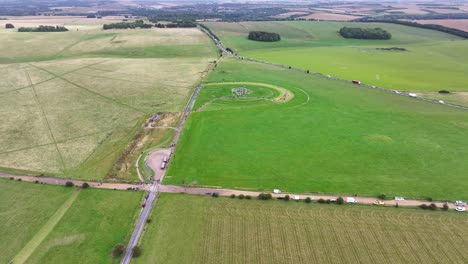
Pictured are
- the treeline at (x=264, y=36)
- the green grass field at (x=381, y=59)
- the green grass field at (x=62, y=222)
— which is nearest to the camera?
the green grass field at (x=62, y=222)

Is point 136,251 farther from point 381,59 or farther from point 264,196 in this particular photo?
point 381,59

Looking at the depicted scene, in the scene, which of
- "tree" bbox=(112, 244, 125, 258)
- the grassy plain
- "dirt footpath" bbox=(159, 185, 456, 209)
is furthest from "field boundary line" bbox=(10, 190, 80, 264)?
the grassy plain

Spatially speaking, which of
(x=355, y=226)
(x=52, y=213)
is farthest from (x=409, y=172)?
(x=52, y=213)

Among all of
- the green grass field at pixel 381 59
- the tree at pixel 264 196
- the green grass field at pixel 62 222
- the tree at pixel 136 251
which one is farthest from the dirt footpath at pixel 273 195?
the green grass field at pixel 381 59

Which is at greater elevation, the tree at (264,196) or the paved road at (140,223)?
the tree at (264,196)

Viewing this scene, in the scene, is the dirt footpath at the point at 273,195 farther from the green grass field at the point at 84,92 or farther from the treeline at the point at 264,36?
the treeline at the point at 264,36

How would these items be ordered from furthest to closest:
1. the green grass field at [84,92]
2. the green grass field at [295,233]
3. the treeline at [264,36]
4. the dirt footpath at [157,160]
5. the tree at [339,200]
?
the treeline at [264,36] → the green grass field at [84,92] → the dirt footpath at [157,160] → the tree at [339,200] → the green grass field at [295,233]

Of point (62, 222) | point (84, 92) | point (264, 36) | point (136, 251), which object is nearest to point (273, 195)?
point (136, 251)
